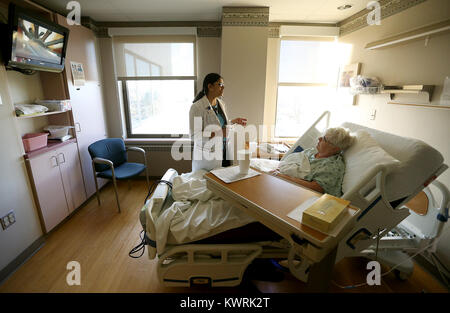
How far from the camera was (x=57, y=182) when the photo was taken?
218 cm

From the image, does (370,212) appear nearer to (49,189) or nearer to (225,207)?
(225,207)

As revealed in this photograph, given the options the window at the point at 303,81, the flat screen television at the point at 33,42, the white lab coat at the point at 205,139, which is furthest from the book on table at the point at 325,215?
the window at the point at 303,81

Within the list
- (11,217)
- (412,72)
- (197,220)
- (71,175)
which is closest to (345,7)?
(412,72)

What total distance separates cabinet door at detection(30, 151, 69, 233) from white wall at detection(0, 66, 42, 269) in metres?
0.06

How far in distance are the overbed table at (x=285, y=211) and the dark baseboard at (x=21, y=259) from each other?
1745mm

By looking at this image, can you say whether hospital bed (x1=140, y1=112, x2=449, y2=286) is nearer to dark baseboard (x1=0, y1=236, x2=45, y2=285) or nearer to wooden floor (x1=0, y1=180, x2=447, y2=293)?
wooden floor (x1=0, y1=180, x2=447, y2=293)

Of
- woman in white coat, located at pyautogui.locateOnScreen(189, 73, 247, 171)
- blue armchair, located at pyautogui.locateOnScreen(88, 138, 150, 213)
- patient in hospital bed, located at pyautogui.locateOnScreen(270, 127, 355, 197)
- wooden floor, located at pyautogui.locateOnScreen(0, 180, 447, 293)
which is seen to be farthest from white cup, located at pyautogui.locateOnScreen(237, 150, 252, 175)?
blue armchair, located at pyautogui.locateOnScreen(88, 138, 150, 213)

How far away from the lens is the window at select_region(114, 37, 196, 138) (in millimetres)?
3016

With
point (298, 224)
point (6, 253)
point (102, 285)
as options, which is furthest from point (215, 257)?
point (6, 253)

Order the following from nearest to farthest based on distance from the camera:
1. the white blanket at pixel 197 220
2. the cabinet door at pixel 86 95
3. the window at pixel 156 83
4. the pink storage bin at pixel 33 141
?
the white blanket at pixel 197 220 < the pink storage bin at pixel 33 141 < the cabinet door at pixel 86 95 < the window at pixel 156 83

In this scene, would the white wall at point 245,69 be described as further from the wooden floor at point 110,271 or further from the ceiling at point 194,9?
the wooden floor at point 110,271

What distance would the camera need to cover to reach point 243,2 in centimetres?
236

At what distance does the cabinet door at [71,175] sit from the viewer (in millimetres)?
2268

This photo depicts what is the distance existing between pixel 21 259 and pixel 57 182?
2.32 feet
